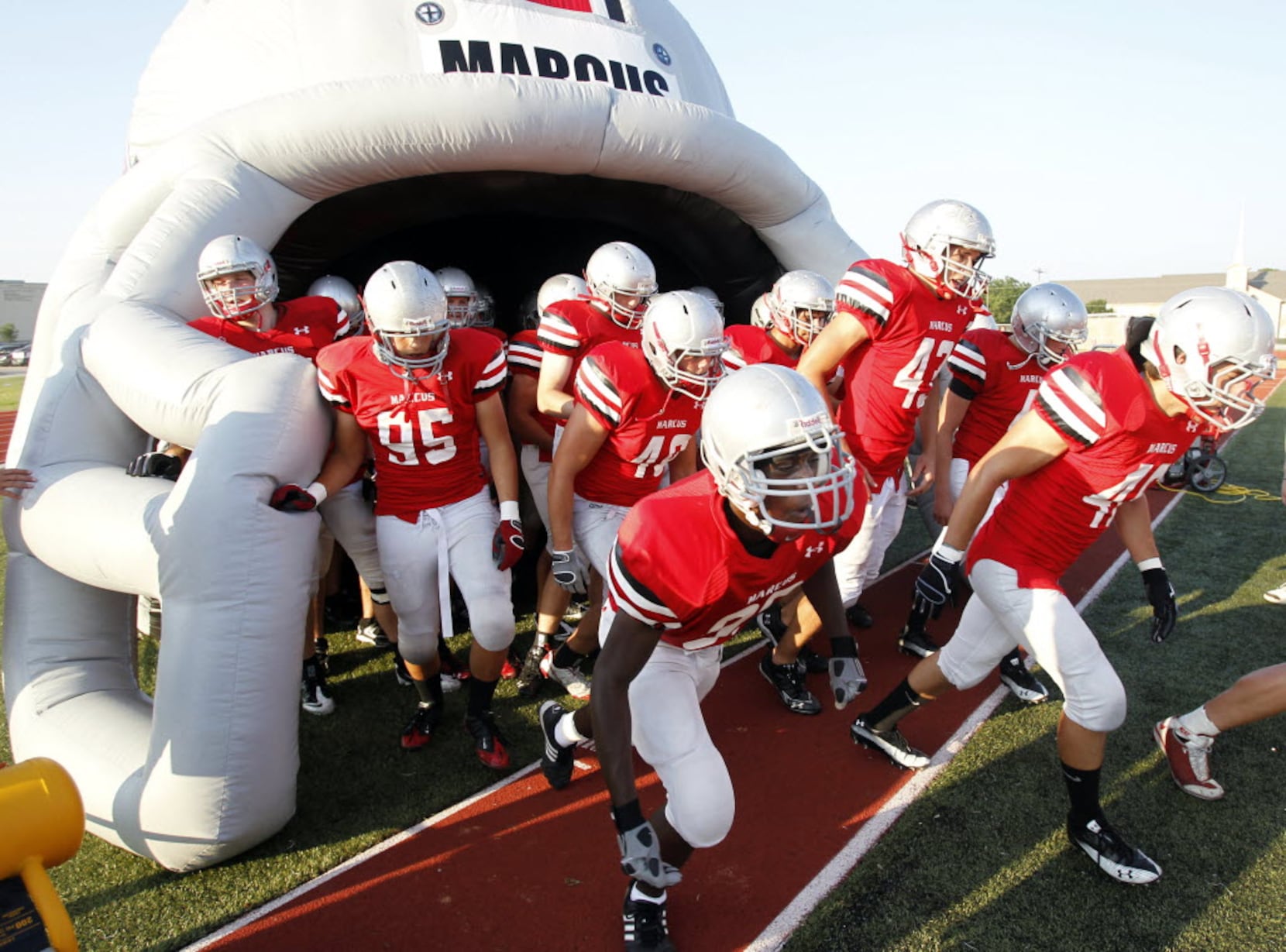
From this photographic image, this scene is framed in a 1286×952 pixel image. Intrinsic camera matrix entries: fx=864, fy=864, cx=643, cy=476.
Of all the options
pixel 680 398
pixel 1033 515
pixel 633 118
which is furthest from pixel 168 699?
pixel 633 118

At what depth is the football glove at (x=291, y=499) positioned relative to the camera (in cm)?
328

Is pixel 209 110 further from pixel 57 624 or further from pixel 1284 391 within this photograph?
pixel 1284 391

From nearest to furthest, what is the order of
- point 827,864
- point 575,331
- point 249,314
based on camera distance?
1. point 827,864
2. point 249,314
3. point 575,331

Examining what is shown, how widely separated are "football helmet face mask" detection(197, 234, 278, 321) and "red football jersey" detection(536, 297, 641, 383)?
1424 millimetres

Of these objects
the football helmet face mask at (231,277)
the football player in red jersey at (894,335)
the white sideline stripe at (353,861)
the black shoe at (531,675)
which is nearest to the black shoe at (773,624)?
the football player in red jersey at (894,335)

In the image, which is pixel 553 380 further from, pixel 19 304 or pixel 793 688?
pixel 19 304

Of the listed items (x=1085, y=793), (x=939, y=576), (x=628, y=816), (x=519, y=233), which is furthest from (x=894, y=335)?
(x=519, y=233)

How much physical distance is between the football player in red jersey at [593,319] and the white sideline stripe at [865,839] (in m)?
2.34

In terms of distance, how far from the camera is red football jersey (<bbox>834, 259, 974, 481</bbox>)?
4.07 meters

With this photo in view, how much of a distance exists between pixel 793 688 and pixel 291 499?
247 centimetres

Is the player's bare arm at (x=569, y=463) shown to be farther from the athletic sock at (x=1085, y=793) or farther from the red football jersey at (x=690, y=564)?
the athletic sock at (x=1085, y=793)

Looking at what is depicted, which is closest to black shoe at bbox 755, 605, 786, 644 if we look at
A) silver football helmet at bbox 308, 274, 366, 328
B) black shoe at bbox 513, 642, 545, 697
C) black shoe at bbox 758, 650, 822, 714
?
black shoe at bbox 758, 650, 822, 714

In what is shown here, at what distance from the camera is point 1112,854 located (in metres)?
2.91

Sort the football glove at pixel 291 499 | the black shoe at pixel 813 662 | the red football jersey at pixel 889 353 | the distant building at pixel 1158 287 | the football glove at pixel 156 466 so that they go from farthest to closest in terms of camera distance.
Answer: the distant building at pixel 1158 287 < the black shoe at pixel 813 662 < the red football jersey at pixel 889 353 < the football glove at pixel 156 466 < the football glove at pixel 291 499
